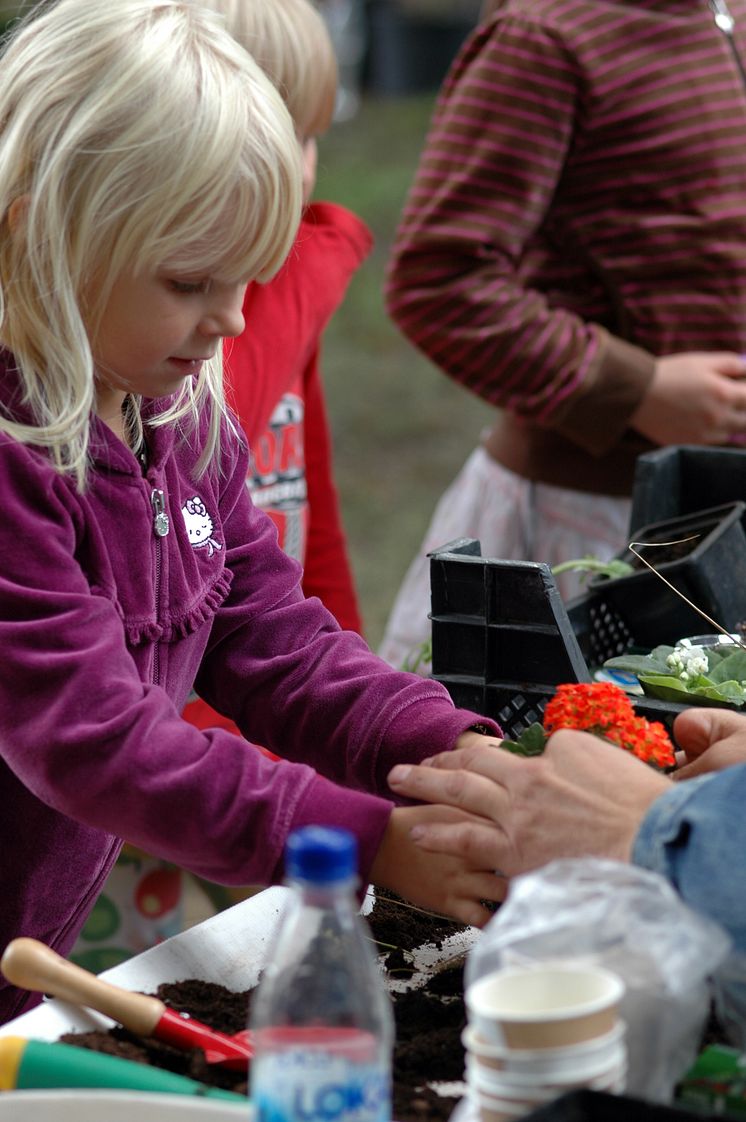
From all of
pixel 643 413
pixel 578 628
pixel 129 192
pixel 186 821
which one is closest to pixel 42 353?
pixel 129 192

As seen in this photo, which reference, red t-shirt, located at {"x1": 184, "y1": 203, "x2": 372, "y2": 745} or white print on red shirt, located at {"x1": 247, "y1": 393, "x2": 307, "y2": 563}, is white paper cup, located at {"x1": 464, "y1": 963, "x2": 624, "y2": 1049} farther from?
white print on red shirt, located at {"x1": 247, "y1": 393, "x2": 307, "y2": 563}

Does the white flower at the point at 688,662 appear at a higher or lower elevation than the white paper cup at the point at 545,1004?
lower

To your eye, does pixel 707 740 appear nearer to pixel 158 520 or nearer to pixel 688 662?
pixel 688 662

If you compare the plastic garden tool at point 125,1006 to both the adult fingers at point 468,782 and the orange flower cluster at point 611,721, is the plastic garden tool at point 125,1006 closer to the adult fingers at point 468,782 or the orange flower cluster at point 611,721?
the adult fingers at point 468,782

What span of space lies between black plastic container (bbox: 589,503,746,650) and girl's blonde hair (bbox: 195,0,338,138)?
894 mm

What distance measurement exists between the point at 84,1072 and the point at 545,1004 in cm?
35

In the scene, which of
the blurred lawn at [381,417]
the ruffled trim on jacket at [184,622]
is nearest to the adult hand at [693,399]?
the ruffled trim on jacket at [184,622]

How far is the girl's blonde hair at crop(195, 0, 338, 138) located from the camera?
83.3 inches

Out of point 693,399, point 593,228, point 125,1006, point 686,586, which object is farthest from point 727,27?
point 125,1006

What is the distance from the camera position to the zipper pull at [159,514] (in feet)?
4.38

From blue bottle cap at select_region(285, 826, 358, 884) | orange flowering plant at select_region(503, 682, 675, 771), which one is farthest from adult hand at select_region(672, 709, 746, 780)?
blue bottle cap at select_region(285, 826, 358, 884)

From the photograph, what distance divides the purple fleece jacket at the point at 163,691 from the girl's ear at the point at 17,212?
12cm

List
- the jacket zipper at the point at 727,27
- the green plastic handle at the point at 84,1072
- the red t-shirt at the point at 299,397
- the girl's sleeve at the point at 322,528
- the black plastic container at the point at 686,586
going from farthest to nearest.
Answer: the girl's sleeve at the point at 322,528
the jacket zipper at the point at 727,27
the red t-shirt at the point at 299,397
the black plastic container at the point at 686,586
the green plastic handle at the point at 84,1072

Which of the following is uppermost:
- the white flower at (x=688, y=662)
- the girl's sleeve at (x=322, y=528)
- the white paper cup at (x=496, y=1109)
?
the white paper cup at (x=496, y=1109)
